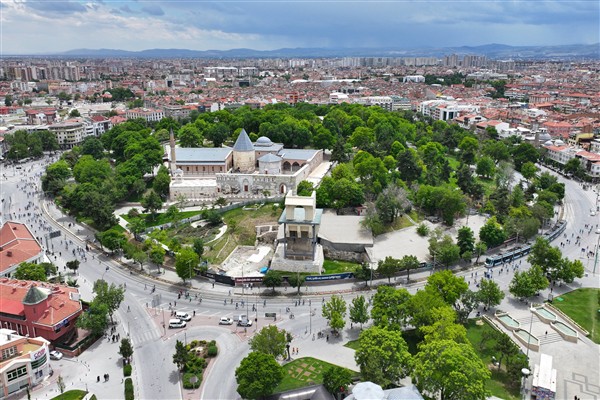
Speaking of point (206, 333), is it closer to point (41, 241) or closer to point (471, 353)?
point (471, 353)

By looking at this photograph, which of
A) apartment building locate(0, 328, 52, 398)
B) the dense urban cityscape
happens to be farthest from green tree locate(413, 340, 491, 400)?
apartment building locate(0, 328, 52, 398)

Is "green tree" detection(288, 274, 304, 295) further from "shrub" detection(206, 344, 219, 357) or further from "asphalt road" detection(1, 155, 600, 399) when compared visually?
"shrub" detection(206, 344, 219, 357)

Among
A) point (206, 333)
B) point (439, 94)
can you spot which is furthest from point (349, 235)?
point (439, 94)

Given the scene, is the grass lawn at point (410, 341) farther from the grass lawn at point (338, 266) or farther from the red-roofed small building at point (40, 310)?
the red-roofed small building at point (40, 310)

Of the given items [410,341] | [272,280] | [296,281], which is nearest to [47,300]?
[272,280]

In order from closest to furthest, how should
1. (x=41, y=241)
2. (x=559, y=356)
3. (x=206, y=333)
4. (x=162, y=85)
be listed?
(x=559, y=356)
(x=206, y=333)
(x=41, y=241)
(x=162, y=85)

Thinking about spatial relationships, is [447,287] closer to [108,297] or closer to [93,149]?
[108,297]
